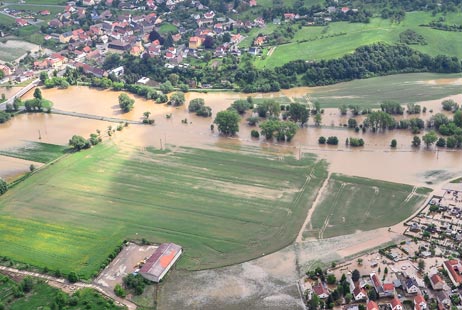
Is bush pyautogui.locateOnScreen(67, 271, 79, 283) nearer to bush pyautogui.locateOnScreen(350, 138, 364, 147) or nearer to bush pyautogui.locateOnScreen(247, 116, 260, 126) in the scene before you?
bush pyautogui.locateOnScreen(247, 116, 260, 126)

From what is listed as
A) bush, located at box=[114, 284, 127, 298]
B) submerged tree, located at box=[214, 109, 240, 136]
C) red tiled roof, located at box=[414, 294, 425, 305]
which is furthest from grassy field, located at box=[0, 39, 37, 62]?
red tiled roof, located at box=[414, 294, 425, 305]

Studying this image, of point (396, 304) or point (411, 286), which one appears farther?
point (411, 286)

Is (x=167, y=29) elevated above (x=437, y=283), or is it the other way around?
(x=167, y=29)

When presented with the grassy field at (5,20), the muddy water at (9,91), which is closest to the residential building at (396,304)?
the muddy water at (9,91)

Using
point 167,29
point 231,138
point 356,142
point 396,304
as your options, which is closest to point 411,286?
point 396,304

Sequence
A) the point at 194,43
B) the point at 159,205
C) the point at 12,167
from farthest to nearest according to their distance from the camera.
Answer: the point at 194,43 < the point at 12,167 < the point at 159,205

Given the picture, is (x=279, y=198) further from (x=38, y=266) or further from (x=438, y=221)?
(x=38, y=266)

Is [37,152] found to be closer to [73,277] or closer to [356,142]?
[73,277]

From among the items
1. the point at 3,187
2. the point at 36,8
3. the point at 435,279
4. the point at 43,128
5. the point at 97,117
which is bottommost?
the point at 435,279
